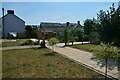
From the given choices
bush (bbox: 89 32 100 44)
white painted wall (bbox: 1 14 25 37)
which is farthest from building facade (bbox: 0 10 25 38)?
bush (bbox: 89 32 100 44)

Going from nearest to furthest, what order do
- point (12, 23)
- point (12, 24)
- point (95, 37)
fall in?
point (95, 37) → point (12, 23) → point (12, 24)

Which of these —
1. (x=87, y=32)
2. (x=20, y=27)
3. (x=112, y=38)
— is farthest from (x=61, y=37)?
(x=20, y=27)

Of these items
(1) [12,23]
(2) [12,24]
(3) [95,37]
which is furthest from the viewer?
(2) [12,24]

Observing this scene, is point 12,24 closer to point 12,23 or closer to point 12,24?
point 12,24

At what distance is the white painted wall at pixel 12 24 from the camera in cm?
5989

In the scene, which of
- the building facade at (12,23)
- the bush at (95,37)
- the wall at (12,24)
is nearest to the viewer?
the bush at (95,37)

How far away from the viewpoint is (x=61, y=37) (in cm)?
3338

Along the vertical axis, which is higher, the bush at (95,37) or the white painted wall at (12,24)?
the white painted wall at (12,24)

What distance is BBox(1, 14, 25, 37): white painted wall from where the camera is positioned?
59894mm

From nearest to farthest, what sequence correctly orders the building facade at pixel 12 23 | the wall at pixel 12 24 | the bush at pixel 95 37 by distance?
1. the bush at pixel 95 37
2. the building facade at pixel 12 23
3. the wall at pixel 12 24

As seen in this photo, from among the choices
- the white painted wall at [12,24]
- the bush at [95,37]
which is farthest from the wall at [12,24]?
the bush at [95,37]

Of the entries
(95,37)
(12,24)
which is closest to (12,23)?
(12,24)

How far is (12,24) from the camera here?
198ft

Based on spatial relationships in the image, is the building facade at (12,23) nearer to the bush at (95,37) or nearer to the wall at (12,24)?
the wall at (12,24)
